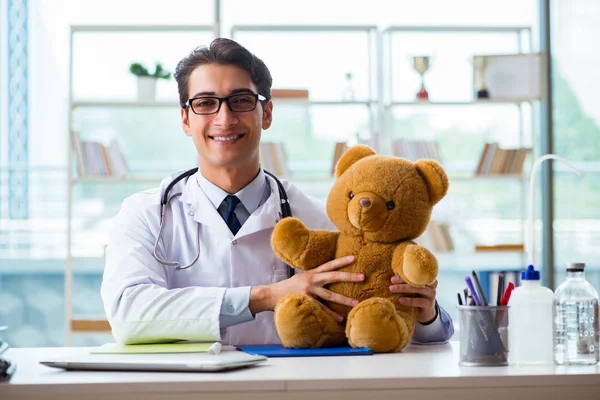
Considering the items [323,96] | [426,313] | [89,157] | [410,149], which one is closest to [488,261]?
[410,149]

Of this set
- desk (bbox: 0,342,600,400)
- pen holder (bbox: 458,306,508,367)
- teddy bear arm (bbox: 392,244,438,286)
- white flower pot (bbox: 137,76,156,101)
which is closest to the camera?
desk (bbox: 0,342,600,400)

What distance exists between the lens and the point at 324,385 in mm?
1248

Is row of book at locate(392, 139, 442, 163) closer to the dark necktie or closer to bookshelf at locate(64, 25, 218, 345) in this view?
bookshelf at locate(64, 25, 218, 345)

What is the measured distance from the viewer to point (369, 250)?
5.26 feet

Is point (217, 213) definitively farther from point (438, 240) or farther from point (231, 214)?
point (438, 240)

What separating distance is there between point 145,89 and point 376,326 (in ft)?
9.25

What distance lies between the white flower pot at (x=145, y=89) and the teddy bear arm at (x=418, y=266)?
2.77 metres

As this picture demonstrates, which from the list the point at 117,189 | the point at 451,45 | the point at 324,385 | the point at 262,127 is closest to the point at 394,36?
the point at 451,45

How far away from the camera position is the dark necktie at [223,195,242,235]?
6.64 feet

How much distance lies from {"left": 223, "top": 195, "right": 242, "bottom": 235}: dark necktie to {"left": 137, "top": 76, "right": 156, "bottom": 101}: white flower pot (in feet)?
7.10

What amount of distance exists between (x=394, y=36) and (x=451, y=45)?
530 mm

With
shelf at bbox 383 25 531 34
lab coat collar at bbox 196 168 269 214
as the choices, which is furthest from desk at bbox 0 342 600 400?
shelf at bbox 383 25 531 34

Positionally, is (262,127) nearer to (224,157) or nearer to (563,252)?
(224,157)

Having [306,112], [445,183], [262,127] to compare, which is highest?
[306,112]
